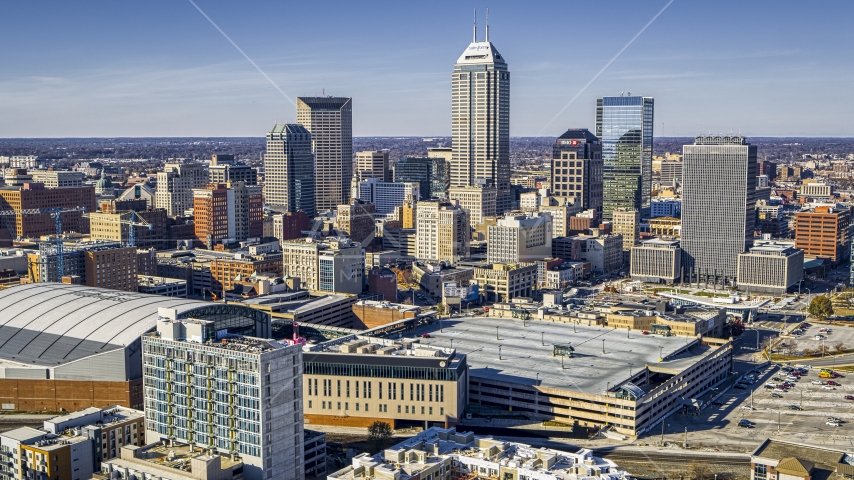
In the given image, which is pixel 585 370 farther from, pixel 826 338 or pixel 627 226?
pixel 627 226

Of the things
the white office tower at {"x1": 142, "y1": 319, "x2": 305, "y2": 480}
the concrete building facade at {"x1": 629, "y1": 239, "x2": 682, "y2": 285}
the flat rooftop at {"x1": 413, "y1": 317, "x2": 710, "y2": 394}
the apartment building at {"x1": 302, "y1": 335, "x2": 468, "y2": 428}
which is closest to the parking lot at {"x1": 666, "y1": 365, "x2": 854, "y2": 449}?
the flat rooftop at {"x1": 413, "y1": 317, "x2": 710, "y2": 394}

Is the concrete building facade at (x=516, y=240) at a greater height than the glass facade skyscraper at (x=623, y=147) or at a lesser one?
lesser

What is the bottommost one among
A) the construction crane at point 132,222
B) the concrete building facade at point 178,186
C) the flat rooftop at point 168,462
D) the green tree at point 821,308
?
the green tree at point 821,308

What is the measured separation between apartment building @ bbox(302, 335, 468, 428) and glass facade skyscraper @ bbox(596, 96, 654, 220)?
89.9m

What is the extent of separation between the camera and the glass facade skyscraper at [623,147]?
136 m

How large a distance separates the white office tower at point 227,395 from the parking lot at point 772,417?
21.2 metres

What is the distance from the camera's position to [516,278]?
8925 cm

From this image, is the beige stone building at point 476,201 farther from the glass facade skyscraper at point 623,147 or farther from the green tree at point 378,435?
the green tree at point 378,435

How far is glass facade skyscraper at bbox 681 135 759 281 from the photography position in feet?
307

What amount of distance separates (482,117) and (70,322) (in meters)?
86.8

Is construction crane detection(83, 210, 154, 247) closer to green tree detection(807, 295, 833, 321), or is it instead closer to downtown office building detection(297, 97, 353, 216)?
downtown office building detection(297, 97, 353, 216)

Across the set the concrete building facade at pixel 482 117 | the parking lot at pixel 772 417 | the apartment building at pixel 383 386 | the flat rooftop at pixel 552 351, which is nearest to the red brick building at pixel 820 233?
the concrete building facade at pixel 482 117

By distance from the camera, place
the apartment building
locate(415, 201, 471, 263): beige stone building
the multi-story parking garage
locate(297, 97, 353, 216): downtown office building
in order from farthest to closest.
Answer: locate(297, 97, 353, 216): downtown office building
locate(415, 201, 471, 263): beige stone building
the multi-story parking garage
the apartment building

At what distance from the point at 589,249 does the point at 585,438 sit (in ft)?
195
